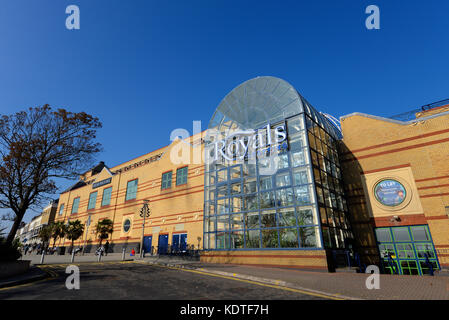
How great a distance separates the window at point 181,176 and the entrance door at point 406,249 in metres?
20.2

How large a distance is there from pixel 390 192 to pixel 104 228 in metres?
36.2

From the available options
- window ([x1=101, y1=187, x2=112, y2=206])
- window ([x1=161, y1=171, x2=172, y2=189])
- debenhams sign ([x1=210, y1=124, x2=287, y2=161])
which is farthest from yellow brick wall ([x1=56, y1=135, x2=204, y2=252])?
debenhams sign ([x1=210, y1=124, x2=287, y2=161])

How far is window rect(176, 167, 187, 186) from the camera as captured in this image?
2862 cm

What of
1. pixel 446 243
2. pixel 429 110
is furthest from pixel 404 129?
pixel 446 243

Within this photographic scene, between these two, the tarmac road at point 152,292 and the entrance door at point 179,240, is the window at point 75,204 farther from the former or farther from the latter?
the tarmac road at point 152,292

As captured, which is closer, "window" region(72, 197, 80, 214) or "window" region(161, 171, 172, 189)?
"window" region(161, 171, 172, 189)

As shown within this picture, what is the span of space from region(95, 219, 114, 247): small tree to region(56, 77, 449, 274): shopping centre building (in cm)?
1701

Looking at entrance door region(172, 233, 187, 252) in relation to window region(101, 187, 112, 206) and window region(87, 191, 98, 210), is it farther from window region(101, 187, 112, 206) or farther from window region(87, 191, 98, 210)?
window region(87, 191, 98, 210)

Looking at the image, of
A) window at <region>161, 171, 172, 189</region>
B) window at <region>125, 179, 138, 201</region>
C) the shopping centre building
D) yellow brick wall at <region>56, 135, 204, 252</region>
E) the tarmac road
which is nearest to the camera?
the tarmac road

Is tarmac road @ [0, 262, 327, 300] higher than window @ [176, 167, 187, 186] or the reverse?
the reverse

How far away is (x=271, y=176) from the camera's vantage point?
17.5m

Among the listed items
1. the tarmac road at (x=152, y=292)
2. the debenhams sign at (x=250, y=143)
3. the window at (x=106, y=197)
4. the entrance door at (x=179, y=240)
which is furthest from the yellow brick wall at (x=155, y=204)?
the tarmac road at (x=152, y=292)

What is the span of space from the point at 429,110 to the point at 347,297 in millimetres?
18377
